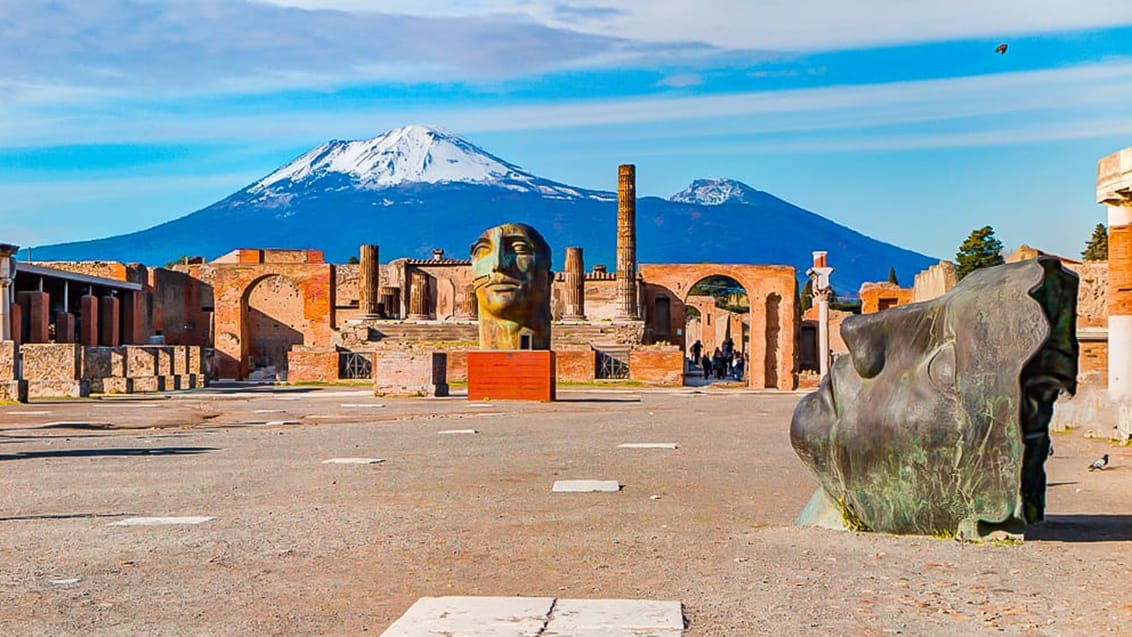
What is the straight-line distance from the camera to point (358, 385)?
127 ft

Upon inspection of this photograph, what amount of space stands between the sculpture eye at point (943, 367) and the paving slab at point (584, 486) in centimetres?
371

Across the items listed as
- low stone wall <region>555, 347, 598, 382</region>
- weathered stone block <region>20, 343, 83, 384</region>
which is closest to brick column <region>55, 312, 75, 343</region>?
low stone wall <region>555, 347, 598, 382</region>

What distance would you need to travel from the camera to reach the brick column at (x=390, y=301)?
66.0 m

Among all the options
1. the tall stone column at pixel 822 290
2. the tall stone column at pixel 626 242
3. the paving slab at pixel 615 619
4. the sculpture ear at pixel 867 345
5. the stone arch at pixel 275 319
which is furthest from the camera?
the stone arch at pixel 275 319

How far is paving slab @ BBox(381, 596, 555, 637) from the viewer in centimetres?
514

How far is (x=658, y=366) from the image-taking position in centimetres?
4288

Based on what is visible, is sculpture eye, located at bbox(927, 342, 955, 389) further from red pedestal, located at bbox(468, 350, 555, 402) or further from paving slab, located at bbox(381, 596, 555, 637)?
red pedestal, located at bbox(468, 350, 555, 402)

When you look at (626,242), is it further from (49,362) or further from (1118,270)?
(1118,270)

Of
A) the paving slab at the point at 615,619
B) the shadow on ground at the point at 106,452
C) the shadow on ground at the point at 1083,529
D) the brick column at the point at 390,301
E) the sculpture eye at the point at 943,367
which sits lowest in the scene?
the shadow on ground at the point at 106,452

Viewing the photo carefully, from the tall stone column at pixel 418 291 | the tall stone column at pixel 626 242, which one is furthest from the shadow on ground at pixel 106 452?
the tall stone column at pixel 418 291

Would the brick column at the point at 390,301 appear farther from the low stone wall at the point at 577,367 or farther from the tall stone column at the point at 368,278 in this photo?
the low stone wall at the point at 577,367

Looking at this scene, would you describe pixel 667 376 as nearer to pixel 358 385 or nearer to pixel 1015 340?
pixel 358 385

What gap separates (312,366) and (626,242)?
77.0 ft

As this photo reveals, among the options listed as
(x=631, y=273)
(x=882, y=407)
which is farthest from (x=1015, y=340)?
(x=631, y=273)
